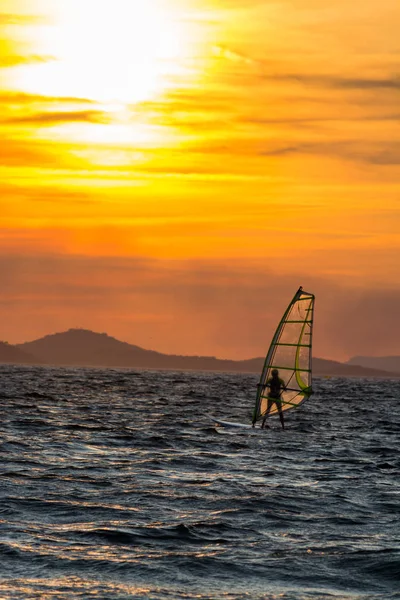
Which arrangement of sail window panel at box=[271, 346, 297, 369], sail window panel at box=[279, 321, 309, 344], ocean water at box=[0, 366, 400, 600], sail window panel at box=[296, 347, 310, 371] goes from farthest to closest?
sail window panel at box=[271, 346, 297, 369], sail window panel at box=[279, 321, 309, 344], sail window panel at box=[296, 347, 310, 371], ocean water at box=[0, 366, 400, 600]

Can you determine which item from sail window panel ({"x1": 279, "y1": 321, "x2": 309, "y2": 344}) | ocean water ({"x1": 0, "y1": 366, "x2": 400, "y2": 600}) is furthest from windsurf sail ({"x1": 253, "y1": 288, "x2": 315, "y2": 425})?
ocean water ({"x1": 0, "y1": 366, "x2": 400, "y2": 600})

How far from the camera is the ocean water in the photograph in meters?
12.2

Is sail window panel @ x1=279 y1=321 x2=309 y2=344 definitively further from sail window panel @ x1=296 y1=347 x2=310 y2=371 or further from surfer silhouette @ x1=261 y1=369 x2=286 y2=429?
surfer silhouette @ x1=261 y1=369 x2=286 y2=429

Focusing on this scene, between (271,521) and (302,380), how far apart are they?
18.3 metres

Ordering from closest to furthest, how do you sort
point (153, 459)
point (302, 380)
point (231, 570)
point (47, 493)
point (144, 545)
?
point (231, 570), point (144, 545), point (47, 493), point (153, 459), point (302, 380)

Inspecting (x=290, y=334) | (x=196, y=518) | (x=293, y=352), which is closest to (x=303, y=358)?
(x=293, y=352)

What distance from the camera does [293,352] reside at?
34438mm

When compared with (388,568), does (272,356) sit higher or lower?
higher

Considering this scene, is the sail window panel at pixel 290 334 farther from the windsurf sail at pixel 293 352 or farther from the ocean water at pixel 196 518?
the ocean water at pixel 196 518

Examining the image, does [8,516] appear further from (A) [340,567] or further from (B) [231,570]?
(A) [340,567]

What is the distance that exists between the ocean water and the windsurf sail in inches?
124

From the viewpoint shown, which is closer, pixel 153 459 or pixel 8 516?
pixel 8 516

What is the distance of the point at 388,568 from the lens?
13141 millimetres

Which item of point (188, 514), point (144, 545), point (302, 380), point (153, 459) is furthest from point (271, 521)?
point (302, 380)
